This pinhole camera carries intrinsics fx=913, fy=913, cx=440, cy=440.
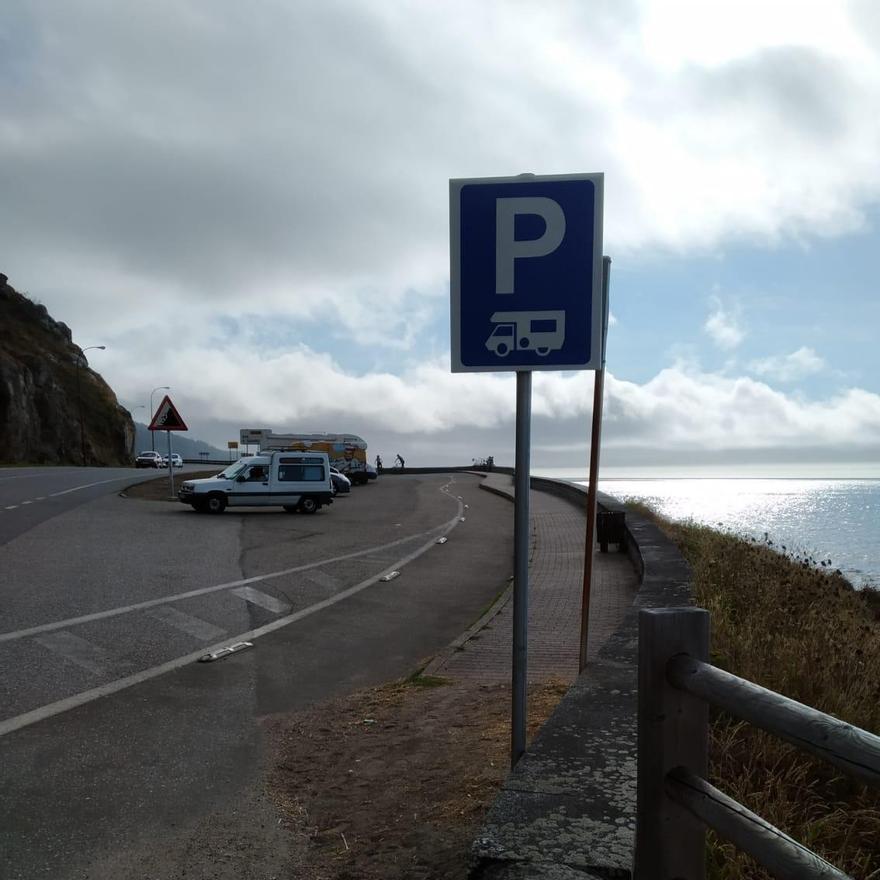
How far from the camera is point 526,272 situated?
4.20 metres

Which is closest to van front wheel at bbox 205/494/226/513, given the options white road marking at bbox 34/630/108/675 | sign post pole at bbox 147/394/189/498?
sign post pole at bbox 147/394/189/498

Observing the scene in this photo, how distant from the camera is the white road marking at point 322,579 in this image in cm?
1298

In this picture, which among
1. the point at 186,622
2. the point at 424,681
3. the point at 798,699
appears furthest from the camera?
the point at 186,622

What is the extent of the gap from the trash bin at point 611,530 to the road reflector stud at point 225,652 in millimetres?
8557

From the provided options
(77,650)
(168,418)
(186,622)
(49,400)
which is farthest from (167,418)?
(49,400)

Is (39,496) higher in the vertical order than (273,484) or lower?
lower

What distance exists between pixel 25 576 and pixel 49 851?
885cm

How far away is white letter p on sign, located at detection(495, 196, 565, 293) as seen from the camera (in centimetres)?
418

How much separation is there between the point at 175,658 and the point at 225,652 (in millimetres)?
451

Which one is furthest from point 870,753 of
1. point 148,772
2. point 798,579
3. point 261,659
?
point 798,579

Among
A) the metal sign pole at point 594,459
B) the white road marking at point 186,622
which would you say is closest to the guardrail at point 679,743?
the metal sign pole at point 594,459

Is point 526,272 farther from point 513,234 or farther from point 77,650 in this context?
point 77,650

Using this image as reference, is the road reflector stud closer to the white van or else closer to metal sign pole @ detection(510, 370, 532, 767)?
metal sign pole @ detection(510, 370, 532, 767)

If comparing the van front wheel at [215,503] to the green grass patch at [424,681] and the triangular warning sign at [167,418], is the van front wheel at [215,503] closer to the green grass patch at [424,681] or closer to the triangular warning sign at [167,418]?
the triangular warning sign at [167,418]
